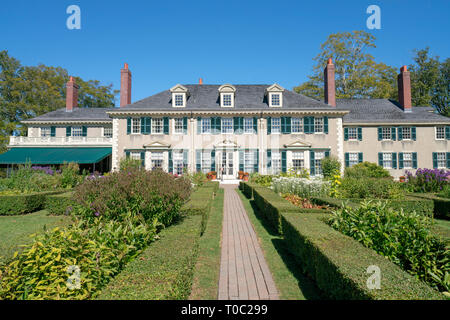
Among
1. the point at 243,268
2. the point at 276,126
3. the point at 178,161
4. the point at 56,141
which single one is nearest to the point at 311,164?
the point at 276,126

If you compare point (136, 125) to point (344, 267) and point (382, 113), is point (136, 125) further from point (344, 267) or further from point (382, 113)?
point (382, 113)

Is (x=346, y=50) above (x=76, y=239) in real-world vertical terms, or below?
above

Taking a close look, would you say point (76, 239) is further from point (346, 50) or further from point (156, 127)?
point (346, 50)

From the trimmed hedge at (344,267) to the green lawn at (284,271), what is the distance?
19 centimetres

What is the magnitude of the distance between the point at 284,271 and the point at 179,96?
2099 centimetres

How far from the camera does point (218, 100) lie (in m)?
24.0

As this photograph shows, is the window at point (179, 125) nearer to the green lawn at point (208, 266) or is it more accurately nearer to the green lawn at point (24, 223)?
the green lawn at point (24, 223)

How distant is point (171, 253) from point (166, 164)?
1994 cm

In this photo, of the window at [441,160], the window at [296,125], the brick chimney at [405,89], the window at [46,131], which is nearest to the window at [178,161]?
the window at [296,125]

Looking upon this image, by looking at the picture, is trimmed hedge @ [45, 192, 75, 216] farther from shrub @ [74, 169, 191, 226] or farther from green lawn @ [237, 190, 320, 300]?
green lawn @ [237, 190, 320, 300]

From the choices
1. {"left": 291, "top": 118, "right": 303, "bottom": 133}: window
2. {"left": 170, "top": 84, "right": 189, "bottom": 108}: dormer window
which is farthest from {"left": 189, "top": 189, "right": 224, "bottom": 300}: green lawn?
{"left": 170, "top": 84, "right": 189, "bottom": 108}: dormer window

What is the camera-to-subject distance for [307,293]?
3684 millimetres

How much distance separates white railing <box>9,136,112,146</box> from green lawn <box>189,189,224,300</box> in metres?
22.0
